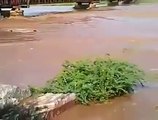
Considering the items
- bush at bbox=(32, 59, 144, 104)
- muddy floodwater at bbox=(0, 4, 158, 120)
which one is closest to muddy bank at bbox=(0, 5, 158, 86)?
muddy floodwater at bbox=(0, 4, 158, 120)

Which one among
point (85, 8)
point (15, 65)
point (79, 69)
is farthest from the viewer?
point (85, 8)

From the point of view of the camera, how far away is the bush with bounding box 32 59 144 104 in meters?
5.79

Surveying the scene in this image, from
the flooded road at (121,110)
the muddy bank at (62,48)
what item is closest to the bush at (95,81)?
the flooded road at (121,110)

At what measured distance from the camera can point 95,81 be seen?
5949 millimetres

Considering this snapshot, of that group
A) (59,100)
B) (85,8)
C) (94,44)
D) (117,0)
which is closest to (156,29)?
(94,44)

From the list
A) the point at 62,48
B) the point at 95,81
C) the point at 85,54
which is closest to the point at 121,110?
the point at 95,81

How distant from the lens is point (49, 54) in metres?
9.66

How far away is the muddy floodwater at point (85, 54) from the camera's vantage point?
5.49 m

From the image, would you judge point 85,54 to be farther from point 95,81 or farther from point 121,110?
point 121,110

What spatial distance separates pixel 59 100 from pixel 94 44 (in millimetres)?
6048

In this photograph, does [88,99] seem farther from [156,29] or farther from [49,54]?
[156,29]

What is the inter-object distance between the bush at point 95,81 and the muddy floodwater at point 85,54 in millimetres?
151

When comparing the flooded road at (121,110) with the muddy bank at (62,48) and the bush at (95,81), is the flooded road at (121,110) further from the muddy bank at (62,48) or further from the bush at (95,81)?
the muddy bank at (62,48)

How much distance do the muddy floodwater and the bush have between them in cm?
15
